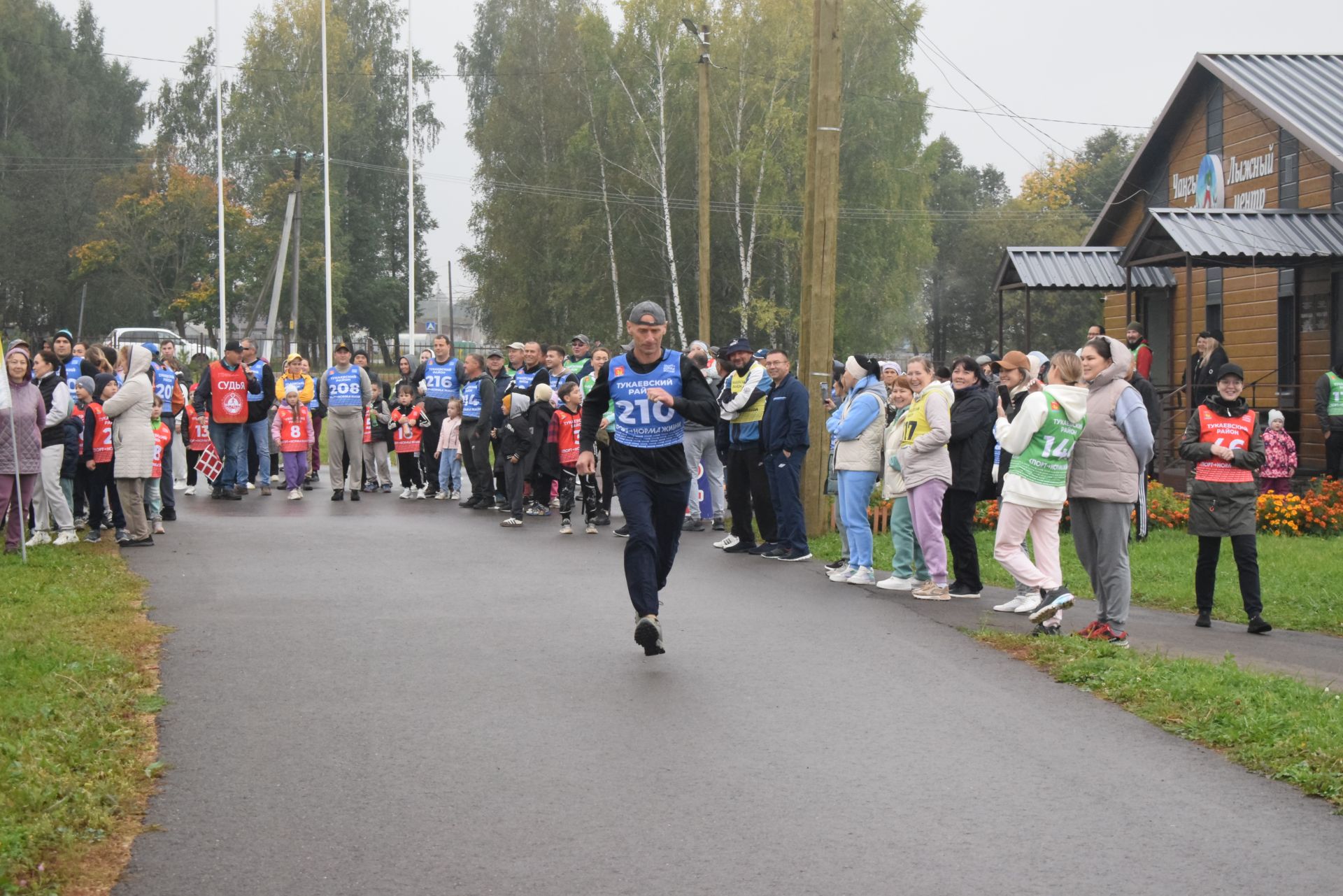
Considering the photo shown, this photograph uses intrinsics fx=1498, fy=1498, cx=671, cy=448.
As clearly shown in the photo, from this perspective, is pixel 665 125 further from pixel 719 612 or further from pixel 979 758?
pixel 979 758

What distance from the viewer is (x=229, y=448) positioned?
1944 centimetres

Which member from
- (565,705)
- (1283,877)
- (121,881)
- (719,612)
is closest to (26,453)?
(719,612)

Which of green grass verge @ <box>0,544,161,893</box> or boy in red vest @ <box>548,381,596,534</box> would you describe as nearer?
green grass verge @ <box>0,544,161,893</box>

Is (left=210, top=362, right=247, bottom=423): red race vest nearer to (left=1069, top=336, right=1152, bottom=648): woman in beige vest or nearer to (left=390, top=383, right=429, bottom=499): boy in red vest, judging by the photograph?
(left=390, top=383, right=429, bottom=499): boy in red vest

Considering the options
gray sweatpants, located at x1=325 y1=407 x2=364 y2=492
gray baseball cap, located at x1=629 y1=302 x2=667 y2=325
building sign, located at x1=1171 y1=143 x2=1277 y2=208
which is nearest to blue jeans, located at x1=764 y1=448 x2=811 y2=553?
gray baseball cap, located at x1=629 y1=302 x2=667 y2=325

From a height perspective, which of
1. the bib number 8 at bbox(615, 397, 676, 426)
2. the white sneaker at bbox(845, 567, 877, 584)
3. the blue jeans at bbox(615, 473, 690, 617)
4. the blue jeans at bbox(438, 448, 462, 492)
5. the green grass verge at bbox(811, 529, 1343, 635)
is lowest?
the green grass verge at bbox(811, 529, 1343, 635)

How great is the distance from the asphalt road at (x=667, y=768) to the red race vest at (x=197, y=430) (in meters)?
9.19

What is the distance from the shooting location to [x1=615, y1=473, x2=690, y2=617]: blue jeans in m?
8.71

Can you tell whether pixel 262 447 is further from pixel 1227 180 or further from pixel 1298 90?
pixel 1298 90

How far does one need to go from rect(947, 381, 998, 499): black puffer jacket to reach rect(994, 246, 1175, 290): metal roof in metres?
14.1

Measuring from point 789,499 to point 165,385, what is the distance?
8.83 metres

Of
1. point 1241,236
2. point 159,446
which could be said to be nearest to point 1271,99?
point 1241,236

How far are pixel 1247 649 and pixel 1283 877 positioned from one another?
16.1 ft

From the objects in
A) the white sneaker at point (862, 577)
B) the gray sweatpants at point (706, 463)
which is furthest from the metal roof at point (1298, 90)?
the white sneaker at point (862, 577)
